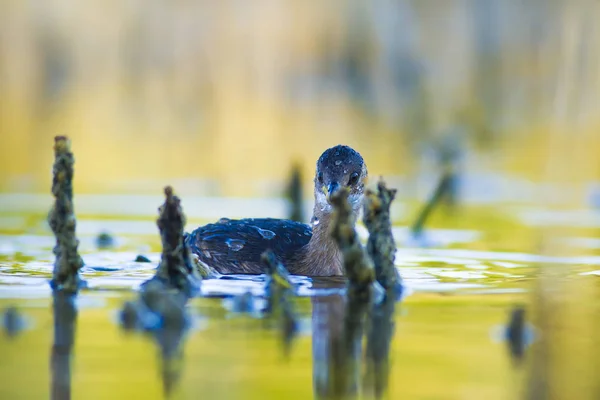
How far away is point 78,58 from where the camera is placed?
17.3 meters

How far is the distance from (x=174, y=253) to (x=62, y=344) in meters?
1.25

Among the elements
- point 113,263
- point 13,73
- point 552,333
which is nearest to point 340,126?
point 13,73

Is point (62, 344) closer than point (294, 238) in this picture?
Yes

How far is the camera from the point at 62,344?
5648 mm

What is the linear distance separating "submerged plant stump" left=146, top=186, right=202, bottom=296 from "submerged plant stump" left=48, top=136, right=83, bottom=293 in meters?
0.50

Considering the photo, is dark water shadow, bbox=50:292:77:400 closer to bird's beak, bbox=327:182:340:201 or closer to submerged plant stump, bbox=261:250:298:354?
submerged plant stump, bbox=261:250:298:354

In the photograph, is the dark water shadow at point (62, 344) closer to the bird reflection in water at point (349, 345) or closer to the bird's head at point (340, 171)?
the bird reflection in water at point (349, 345)

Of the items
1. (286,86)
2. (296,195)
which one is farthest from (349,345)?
(286,86)

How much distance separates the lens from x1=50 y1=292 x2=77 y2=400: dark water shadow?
485cm

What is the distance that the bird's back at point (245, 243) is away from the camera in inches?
338

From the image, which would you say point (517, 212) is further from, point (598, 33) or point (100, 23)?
point (100, 23)

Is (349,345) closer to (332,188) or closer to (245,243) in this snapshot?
(332,188)

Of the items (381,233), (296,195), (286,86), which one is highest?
(286,86)

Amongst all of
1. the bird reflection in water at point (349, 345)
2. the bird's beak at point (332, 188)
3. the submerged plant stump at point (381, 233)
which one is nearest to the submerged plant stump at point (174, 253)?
the bird reflection in water at point (349, 345)
